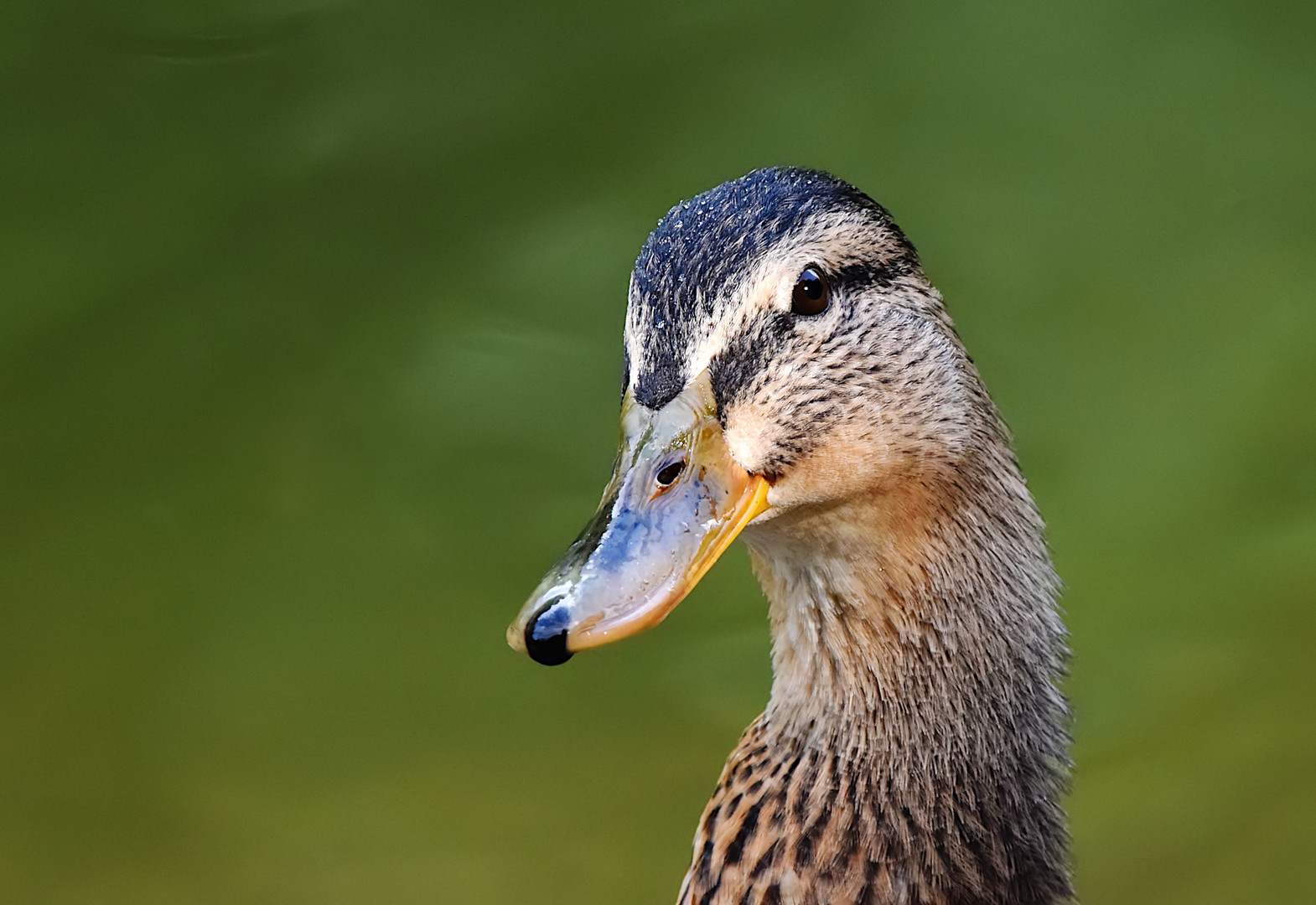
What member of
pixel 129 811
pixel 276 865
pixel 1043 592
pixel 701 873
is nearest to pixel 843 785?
pixel 701 873

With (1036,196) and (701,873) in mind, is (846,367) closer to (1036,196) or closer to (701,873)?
(701,873)

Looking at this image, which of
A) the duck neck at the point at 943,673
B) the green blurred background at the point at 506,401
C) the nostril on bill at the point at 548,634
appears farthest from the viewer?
the green blurred background at the point at 506,401

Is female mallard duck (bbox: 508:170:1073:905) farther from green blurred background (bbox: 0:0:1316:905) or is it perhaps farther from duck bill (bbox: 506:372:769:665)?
green blurred background (bbox: 0:0:1316:905)

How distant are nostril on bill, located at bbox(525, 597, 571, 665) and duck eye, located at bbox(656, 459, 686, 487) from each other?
0.17 m

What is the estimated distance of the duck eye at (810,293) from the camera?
1.46 meters

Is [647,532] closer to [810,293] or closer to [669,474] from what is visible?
[669,474]

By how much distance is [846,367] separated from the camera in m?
1.47

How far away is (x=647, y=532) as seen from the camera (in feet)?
4.39

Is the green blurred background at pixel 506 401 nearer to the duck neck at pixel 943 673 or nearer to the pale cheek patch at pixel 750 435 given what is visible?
the duck neck at pixel 943 673

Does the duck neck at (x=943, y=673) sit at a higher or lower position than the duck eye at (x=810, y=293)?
lower

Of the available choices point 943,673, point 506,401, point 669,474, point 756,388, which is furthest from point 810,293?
point 506,401

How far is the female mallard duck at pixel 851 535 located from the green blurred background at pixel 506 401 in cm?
89

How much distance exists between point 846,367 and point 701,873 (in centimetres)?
57

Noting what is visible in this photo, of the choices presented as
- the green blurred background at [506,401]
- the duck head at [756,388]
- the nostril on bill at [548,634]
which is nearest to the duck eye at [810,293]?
the duck head at [756,388]
